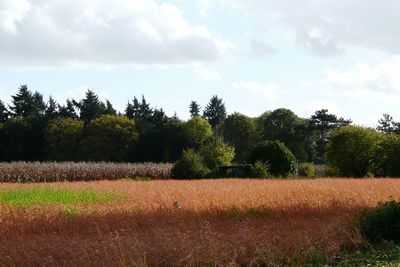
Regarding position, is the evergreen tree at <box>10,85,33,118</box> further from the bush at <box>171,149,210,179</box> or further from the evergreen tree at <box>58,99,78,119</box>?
the bush at <box>171,149,210,179</box>

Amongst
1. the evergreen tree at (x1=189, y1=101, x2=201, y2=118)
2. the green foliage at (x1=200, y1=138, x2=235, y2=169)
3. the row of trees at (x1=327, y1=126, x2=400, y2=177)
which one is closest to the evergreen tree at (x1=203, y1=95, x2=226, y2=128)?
the evergreen tree at (x1=189, y1=101, x2=201, y2=118)

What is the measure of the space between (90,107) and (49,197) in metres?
84.6

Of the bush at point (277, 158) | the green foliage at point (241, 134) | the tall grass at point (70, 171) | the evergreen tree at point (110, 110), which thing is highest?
the evergreen tree at point (110, 110)

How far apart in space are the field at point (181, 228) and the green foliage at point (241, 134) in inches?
2515

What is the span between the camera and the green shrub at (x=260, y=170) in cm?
4431

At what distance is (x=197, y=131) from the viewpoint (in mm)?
91062

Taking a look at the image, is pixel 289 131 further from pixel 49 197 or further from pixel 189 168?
pixel 49 197

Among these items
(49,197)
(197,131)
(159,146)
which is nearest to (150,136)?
(159,146)

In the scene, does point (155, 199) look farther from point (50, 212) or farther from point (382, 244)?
point (382, 244)

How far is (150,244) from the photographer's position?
36.3 ft

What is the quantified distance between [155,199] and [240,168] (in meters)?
27.2

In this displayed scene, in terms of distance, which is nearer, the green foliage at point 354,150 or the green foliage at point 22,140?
the green foliage at point 354,150

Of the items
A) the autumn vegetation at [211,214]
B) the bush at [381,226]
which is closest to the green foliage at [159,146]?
the autumn vegetation at [211,214]

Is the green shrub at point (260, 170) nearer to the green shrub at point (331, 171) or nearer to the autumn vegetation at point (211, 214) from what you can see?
the autumn vegetation at point (211, 214)
